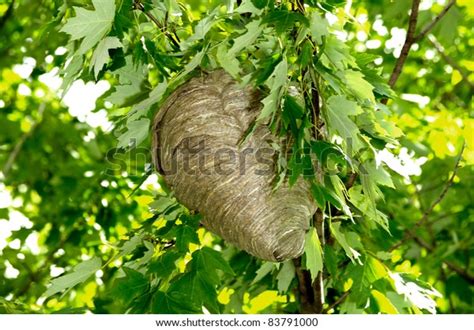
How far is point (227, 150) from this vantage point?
1.42 meters

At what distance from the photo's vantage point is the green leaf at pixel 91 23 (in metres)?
1.30

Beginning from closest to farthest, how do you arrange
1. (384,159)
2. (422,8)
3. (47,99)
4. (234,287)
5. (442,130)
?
(384,159)
(234,287)
(422,8)
(442,130)
(47,99)

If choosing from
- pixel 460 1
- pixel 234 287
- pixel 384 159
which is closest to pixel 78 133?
pixel 234 287

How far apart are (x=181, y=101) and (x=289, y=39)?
30 centimetres

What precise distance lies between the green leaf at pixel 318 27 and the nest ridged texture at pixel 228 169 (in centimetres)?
28

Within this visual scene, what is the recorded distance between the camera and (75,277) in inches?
59.4

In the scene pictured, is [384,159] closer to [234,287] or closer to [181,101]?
[181,101]

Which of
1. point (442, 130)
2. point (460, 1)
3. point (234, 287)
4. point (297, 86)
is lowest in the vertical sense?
point (234, 287)

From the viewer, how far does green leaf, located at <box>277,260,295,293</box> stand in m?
1.72

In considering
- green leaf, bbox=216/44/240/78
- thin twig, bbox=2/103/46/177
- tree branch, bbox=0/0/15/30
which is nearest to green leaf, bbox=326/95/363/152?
green leaf, bbox=216/44/240/78

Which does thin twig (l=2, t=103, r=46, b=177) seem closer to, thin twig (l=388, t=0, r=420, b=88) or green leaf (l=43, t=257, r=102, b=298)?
green leaf (l=43, t=257, r=102, b=298)

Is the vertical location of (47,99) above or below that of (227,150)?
below

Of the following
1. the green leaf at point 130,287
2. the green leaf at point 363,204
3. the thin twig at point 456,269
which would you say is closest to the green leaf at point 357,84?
the green leaf at point 363,204

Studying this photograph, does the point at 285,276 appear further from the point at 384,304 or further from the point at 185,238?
the point at 185,238
